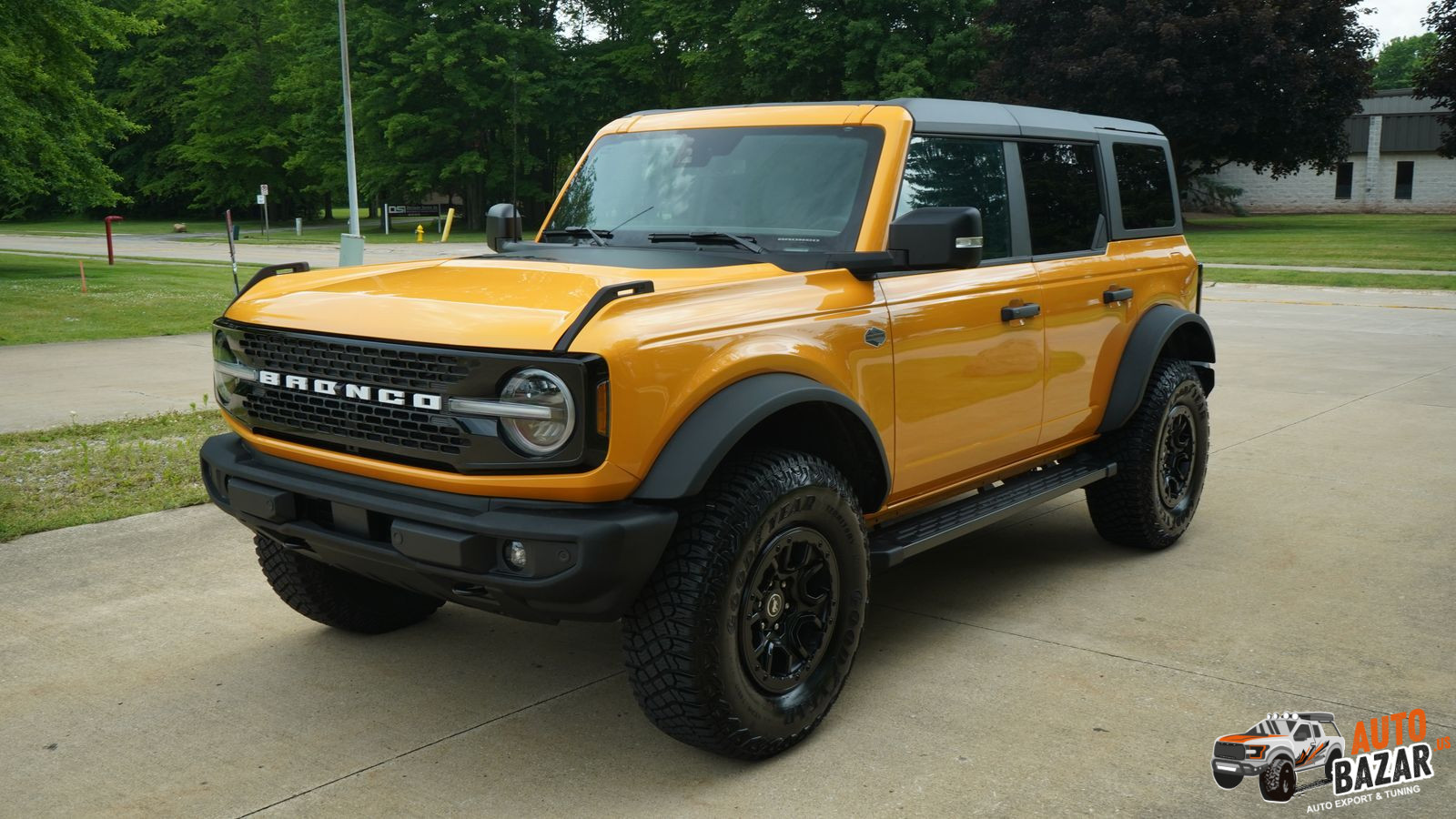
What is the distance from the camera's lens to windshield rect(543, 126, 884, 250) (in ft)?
14.3

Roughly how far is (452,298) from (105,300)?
694 inches

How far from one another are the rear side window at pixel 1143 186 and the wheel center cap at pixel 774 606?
2.96 metres

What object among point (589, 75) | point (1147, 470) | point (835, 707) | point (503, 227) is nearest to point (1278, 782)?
point (835, 707)

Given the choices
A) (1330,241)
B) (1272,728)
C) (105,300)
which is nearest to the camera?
(1272,728)

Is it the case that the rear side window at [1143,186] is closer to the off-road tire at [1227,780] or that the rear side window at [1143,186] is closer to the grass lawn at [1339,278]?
the off-road tire at [1227,780]

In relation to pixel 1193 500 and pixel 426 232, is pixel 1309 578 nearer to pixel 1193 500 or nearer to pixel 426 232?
pixel 1193 500

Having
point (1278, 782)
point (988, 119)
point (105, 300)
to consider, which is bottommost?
point (1278, 782)

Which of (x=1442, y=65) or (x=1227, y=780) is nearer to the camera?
(x=1227, y=780)

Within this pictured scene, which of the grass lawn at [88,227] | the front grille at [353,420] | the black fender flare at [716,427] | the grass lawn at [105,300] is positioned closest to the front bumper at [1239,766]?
the black fender flare at [716,427]

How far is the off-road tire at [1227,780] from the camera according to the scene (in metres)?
3.50

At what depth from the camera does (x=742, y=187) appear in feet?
15.0

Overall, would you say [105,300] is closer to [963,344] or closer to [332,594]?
[332,594]

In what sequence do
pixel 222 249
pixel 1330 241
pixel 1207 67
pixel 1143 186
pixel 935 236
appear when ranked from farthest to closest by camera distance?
pixel 1207 67
pixel 222 249
pixel 1330 241
pixel 1143 186
pixel 935 236

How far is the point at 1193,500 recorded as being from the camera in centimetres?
611
